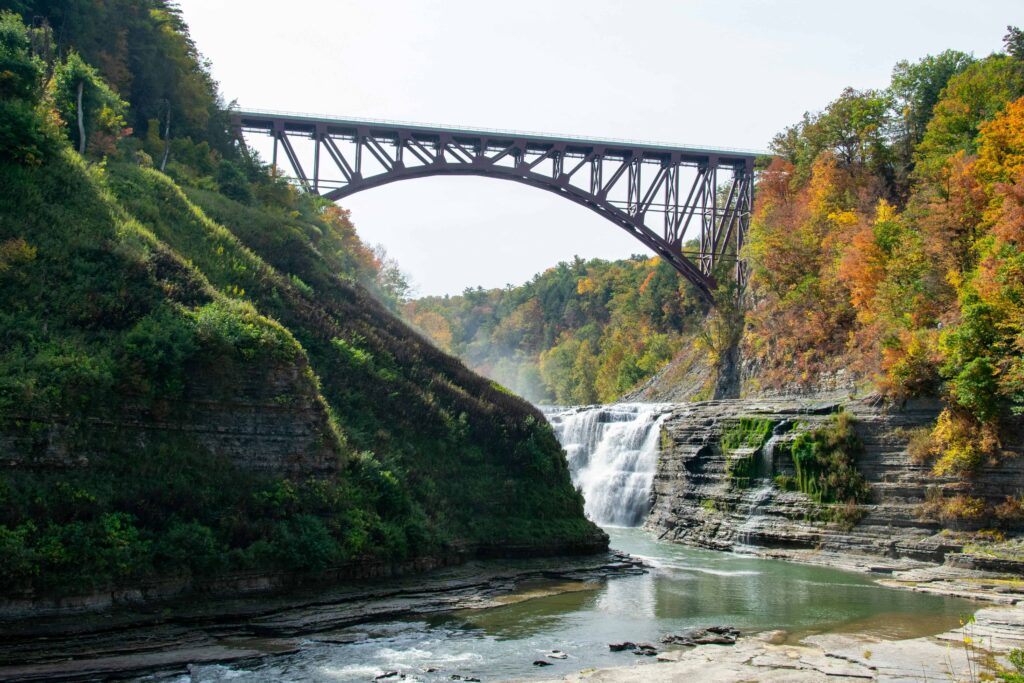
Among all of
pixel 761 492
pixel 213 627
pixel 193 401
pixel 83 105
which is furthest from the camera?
pixel 761 492

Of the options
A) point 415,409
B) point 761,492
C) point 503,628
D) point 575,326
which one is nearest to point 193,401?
point 503,628

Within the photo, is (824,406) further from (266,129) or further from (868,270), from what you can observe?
(266,129)

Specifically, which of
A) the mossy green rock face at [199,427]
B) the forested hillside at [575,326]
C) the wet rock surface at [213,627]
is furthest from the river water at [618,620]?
the forested hillside at [575,326]

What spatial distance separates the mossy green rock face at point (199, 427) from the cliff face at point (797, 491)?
8520 millimetres

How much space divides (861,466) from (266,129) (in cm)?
3669

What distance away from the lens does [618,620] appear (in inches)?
840

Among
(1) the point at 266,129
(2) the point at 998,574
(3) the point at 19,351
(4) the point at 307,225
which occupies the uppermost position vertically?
(1) the point at 266,129

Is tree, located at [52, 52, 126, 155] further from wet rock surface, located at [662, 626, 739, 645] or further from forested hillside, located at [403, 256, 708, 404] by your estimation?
forested hillside, located at [403, 256, 708, 404]

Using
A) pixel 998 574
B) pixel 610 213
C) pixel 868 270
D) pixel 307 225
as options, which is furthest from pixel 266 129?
pixel 998 574

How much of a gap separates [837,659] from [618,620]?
204 inches

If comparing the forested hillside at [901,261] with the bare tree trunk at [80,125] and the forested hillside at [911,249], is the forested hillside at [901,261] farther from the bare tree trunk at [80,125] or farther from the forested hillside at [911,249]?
the bare tree trunk at [80,125]

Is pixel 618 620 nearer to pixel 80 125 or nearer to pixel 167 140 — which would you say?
pixel 80 125

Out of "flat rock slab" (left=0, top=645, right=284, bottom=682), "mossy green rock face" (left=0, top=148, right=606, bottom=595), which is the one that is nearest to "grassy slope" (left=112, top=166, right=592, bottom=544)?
"mossy green rock face" (left=0, top=148, right=606, bottom=595)

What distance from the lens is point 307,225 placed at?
1907 inches
